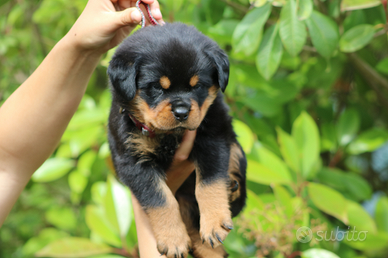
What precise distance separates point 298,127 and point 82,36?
5.99 ft

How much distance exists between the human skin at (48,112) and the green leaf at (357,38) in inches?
54.9

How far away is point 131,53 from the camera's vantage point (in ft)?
5.94

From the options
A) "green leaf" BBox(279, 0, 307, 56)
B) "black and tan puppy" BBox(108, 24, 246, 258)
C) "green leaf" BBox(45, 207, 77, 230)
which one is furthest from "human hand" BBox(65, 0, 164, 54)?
"green leaf" BBox(45, 207, 77, 230)

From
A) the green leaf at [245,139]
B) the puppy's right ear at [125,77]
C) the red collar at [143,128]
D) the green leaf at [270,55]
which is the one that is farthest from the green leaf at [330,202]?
the puppy's right ear at [125,77]

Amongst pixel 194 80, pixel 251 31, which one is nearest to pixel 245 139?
pixel 251 31

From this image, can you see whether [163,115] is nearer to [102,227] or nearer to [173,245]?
[173,245]

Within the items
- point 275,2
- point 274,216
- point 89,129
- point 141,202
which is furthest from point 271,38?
point 89,129

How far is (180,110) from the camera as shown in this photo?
5.70 feet

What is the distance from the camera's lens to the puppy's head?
176cm

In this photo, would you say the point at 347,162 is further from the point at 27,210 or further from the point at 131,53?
the point at 27,210

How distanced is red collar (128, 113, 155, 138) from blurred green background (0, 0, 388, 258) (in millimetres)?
800

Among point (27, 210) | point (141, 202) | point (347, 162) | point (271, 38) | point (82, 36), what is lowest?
point (27, 210)

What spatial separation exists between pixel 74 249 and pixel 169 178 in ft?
3.44

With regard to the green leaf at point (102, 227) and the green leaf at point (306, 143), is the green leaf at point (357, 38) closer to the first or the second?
the green leaf at point (306, 143)
